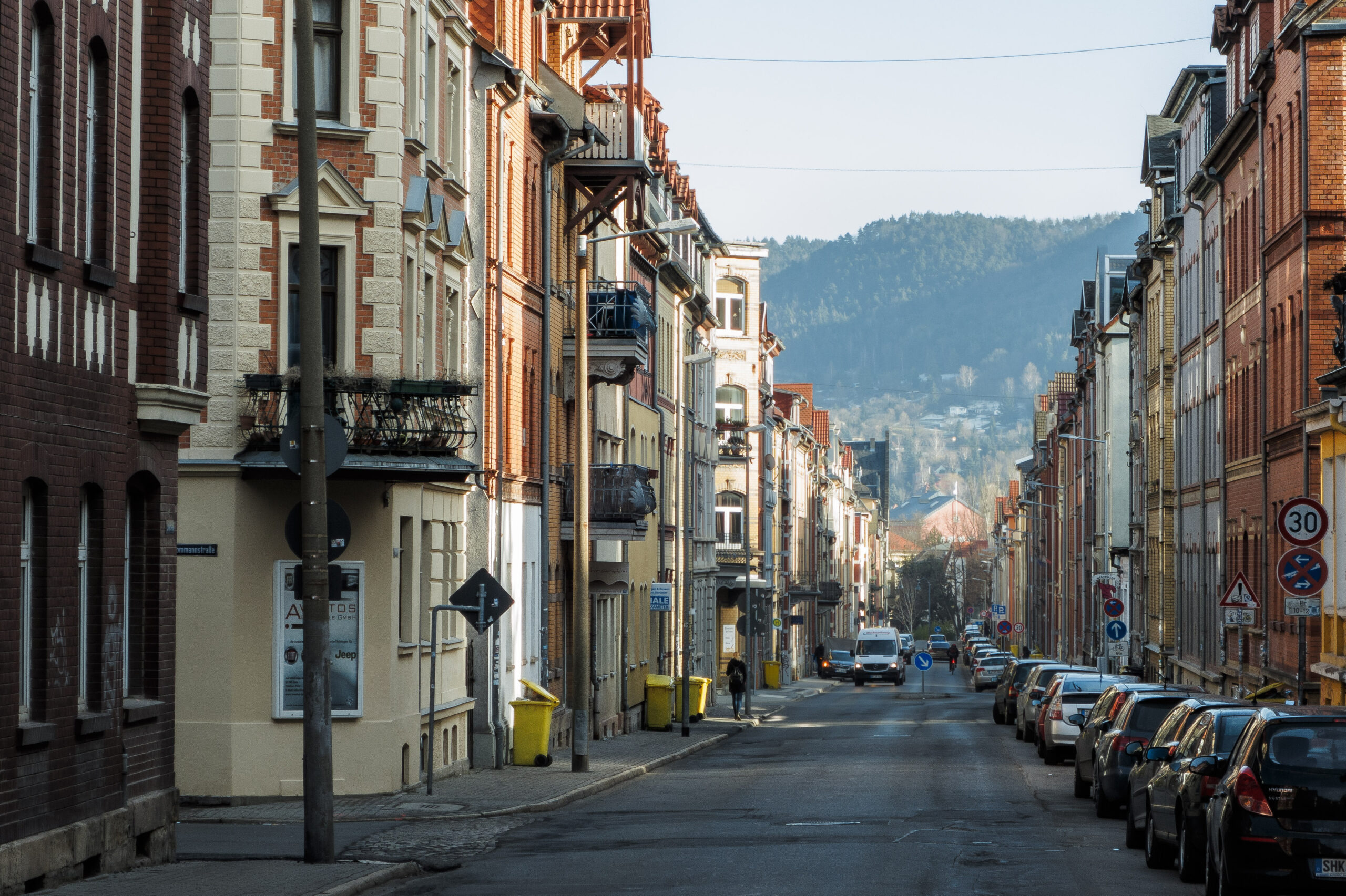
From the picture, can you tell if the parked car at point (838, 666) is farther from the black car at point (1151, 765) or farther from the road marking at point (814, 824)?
the black car at point (1151, 765)

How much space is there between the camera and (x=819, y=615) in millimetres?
119125

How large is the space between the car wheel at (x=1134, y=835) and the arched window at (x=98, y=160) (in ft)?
34.0

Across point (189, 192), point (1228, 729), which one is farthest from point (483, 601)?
point (1228, 729)

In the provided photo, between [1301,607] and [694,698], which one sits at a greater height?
[1301,607]

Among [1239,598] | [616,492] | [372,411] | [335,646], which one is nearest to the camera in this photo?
[372,411]

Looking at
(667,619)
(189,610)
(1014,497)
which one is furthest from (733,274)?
(1014,497)

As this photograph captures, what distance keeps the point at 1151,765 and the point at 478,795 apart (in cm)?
945

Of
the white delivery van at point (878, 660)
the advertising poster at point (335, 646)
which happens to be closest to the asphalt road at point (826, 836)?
the advertising poster at point (335, 646)

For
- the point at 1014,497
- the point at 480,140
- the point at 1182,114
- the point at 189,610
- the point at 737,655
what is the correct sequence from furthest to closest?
the point at 1014,497 < the point at 737,655 < the point at 1182,114 < the point at 480,140 < the point at 189,610

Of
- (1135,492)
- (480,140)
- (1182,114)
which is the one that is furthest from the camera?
(1135,492)

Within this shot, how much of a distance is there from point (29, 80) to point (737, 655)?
2453 inches

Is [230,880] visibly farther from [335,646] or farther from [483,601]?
[335,646]

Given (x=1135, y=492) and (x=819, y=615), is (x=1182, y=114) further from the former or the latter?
(x=819, y=615)

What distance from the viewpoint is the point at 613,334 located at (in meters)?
38.0
